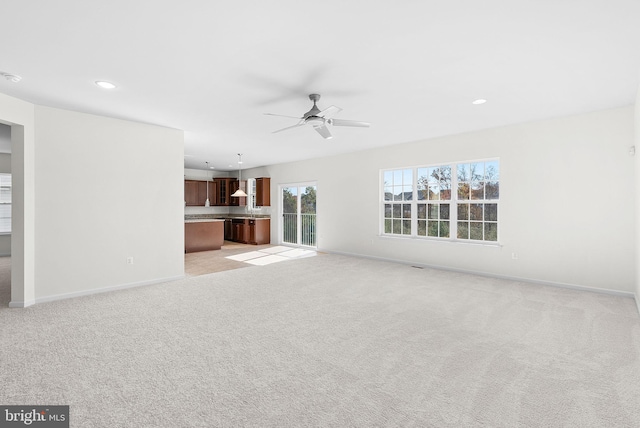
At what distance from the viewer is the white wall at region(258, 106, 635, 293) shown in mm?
4166

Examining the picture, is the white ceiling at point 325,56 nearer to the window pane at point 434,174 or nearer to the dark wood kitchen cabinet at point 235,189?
the window pane at point 434,174

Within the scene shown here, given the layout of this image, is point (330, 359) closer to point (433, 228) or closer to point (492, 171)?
point (433, 228)

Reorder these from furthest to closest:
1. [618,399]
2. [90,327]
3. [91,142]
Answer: [91,142] < [90,327] < [618,399]

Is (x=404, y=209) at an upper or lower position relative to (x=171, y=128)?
lower

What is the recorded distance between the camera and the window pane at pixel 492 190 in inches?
211

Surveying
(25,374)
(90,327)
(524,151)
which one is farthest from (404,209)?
(25,374)

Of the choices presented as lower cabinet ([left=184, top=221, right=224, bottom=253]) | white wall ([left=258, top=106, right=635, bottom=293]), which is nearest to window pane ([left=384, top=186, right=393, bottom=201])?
white wall ([left=258, top=106, right=635, bottom=293])

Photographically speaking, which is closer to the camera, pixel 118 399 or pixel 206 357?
pixel 118 399

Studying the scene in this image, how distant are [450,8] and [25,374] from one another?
155 inches

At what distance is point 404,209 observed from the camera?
664 centimetres

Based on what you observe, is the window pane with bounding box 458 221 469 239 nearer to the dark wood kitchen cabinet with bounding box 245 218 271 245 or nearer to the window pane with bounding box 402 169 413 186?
the window pane with bounding box 402 169 413 186

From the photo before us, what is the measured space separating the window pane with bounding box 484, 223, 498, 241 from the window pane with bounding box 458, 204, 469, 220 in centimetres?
38

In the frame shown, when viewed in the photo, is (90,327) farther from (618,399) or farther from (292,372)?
(618,399)

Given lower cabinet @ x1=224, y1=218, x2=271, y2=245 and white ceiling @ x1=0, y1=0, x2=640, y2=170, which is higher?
white ceiling @ x1=0, y1=0, x2=640, y2=170
